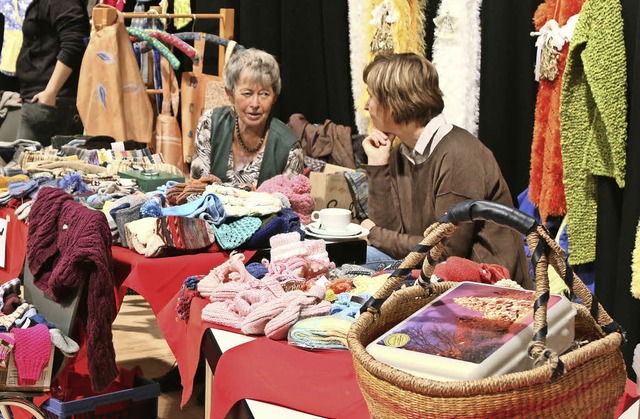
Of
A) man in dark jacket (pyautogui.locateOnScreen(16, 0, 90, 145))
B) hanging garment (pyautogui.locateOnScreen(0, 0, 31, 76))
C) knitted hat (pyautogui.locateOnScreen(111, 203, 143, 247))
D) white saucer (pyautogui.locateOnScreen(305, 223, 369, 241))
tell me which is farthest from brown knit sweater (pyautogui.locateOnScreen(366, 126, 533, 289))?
hanging garment (pyautogui.locateOnScreen(0, 0, 31, 76))

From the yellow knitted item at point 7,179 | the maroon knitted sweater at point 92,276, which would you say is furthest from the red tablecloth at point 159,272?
the yellow knitted item at point 7,179

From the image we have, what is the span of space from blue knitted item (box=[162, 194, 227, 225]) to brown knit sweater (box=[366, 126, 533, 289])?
0.53m

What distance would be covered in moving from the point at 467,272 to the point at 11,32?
504cm

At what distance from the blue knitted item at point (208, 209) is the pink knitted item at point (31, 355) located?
56cm

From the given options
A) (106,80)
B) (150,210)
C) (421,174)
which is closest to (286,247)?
(150,210)

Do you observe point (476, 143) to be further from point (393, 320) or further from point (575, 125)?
point (393, 320)

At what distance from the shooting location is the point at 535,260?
39.3 inches

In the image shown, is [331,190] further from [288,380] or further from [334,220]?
[288,380]

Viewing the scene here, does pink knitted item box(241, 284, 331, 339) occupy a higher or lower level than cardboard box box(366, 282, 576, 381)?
lower

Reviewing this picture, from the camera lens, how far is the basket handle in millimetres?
952

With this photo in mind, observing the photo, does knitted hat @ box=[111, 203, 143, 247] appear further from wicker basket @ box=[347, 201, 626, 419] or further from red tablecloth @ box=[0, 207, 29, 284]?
wicker basket @ box=[347, 201, 626, 419]

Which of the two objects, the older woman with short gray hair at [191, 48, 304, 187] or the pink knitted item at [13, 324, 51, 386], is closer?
the pink knitted item at [13, 324, 51, 386]

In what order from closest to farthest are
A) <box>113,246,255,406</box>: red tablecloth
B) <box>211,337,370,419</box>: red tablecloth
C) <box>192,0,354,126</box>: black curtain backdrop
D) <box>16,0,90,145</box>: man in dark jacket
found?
<box>211,337,370,419</box>: red tablecloth < <box>113,246,255,406</box>: red tablecloth < <box>16,0,90,145</box>: man in dark jacket < <box>192,0,354,126</box>: black curtain backdrop

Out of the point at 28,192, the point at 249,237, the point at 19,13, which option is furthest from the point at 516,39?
the point at 19,13
